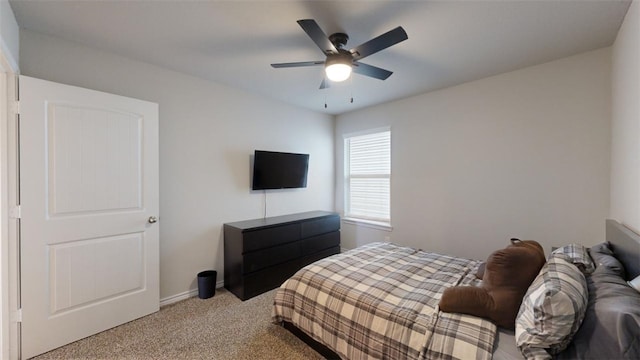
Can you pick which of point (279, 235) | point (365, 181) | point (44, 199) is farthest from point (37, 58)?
point (365, 181)

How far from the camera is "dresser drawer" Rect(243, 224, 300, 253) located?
2.87 m

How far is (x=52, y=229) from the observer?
78.7 inches

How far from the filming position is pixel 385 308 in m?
1.56

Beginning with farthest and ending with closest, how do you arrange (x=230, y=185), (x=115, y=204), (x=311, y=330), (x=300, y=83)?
(x=230, y=185)
(x=300, y=83)
(x=115, y=204)
(x=311, y=330)

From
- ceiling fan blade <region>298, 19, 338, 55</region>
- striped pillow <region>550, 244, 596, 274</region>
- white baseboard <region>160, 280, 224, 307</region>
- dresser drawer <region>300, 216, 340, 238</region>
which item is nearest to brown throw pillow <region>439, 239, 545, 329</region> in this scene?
striped pillow <region>550, 244, 596, 274</region>

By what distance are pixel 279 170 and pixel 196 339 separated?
216 centimetres

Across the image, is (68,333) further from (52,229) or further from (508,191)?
(508,191)

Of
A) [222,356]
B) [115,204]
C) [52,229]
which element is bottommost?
[222,356]

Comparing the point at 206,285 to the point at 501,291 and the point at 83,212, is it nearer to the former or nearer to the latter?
the point at 83,212

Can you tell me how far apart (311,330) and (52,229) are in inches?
84.7

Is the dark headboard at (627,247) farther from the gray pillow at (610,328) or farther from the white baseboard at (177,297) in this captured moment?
the white baseboard at (177,297)

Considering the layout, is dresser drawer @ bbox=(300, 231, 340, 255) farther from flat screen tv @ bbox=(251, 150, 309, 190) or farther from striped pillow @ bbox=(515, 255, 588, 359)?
striped pillow @ bbox=(515, 255, 588, 359)

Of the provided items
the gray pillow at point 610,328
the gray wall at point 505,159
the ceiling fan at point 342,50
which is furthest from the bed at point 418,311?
the ceiling fan at point 342,50

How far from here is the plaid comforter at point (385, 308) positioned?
131 cm
